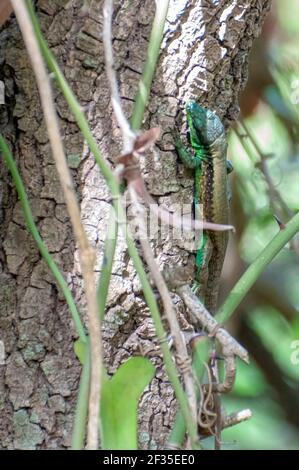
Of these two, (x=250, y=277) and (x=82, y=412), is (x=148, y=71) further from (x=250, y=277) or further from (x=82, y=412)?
(x=82, y=412)

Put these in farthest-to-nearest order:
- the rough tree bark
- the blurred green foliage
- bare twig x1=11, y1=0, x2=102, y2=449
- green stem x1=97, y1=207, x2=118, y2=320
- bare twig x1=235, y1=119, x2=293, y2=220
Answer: the blurred green foliage → bare twig x1=235, y1=119, x2=293, y2=220 → the rough tree bark → green stem x1=97, y1=207, x2=118, y2=320 → bare twig x1=11, y1=0, x2=102, y2=449

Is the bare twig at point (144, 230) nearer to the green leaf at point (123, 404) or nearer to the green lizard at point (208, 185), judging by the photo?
the green leaf at point (123, 404)

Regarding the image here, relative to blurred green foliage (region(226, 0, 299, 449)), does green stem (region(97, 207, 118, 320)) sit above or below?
below

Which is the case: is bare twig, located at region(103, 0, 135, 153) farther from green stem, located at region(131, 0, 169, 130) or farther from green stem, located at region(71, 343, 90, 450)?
green stem, located at region(71, 343, 90, 450)

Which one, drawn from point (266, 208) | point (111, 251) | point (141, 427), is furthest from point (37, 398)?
point (266, 208)

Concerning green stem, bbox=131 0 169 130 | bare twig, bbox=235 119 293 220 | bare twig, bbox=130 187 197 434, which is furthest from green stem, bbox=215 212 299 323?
bare twig, bbox=235 119 293 220

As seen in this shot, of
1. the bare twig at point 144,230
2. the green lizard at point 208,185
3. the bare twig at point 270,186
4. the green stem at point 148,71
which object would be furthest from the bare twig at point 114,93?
the bare twig at point 270,186

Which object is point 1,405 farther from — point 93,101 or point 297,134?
point 297,134
